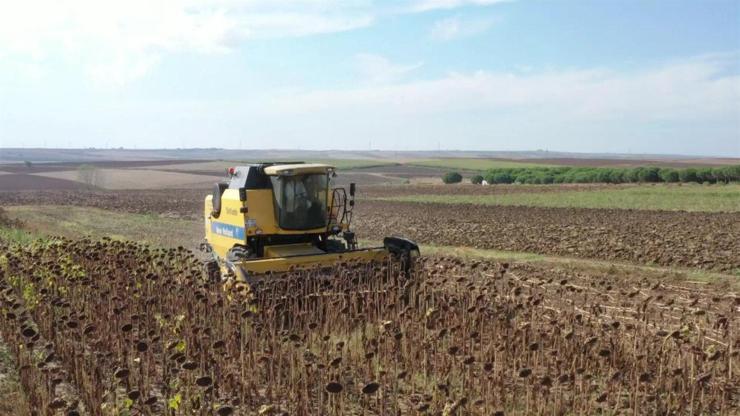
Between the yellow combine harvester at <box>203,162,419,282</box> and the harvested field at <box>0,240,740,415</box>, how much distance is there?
1681 millimetres

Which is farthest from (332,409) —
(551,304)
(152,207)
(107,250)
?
(152,207)

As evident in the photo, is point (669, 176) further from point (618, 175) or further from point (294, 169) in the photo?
point (294, 169)

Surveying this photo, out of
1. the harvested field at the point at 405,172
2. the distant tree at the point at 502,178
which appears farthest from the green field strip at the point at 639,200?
the harvested field at the point at 405,172

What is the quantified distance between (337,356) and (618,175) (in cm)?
5826

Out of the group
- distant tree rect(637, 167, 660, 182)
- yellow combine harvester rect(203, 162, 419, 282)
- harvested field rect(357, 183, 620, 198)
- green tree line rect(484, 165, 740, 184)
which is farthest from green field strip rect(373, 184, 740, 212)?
yellow combine harvester rect(203, 162, 419, 282)

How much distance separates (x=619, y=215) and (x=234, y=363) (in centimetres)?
2488

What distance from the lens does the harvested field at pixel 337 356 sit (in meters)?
5.98

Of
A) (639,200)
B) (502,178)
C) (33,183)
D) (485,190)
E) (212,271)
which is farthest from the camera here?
(33,183)

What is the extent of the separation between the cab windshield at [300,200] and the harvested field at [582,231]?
9.52 meters

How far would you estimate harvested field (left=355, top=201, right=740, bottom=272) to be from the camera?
741 inches

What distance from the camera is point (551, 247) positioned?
2062 centimetres

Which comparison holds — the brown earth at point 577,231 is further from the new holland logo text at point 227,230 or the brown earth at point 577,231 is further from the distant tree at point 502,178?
the distant tree at point 502,178

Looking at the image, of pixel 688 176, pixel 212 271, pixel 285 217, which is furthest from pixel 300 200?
pixel 688 176

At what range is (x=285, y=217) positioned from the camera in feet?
40.2
